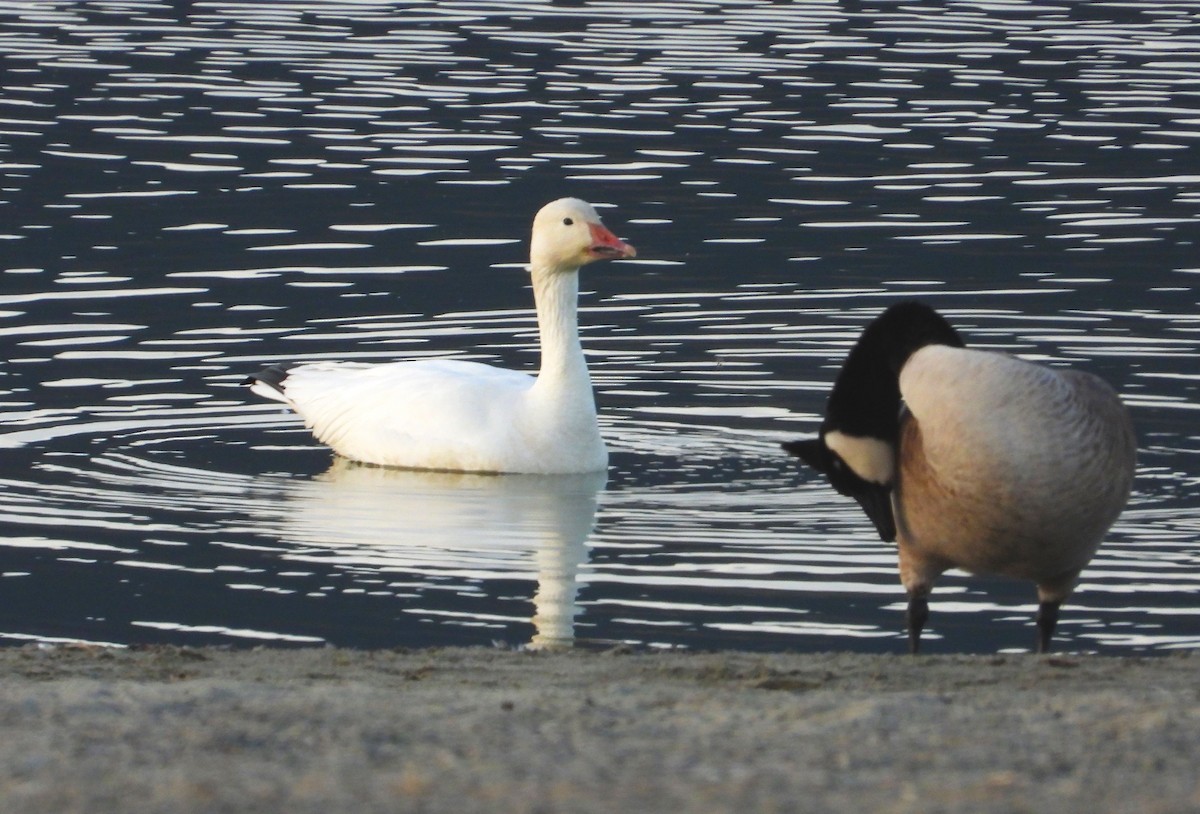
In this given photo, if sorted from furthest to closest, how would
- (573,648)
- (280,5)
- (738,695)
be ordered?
1. (280,5)
2. (573,648)
3. (738,695)

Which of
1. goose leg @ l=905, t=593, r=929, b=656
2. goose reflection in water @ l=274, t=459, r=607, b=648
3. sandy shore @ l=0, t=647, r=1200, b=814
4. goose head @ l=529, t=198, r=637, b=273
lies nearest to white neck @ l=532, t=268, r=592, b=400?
goose head @ l=529, t=198, r=637, b=273

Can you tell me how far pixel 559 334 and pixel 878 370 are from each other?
16.0 ft

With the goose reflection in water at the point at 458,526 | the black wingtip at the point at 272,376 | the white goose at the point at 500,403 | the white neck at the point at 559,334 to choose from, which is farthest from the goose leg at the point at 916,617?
the black wingtip at the point at 272,376

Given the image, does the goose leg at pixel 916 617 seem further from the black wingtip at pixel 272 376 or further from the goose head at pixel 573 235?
the black wingtip at pixel 272 376

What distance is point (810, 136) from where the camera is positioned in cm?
2336

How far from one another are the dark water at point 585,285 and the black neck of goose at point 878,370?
4.16 ft

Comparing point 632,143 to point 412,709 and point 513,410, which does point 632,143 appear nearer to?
point 513,410

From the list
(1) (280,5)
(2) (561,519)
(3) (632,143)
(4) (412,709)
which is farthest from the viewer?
(1) (280,5)

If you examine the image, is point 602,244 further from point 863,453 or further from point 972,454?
point 972,454

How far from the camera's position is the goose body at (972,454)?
7086mm

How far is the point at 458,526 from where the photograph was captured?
10.6 metres

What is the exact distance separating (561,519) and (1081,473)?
4.15m

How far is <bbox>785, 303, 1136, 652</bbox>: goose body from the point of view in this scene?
7086mm

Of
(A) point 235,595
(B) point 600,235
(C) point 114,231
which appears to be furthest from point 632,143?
(A) point 235,595
